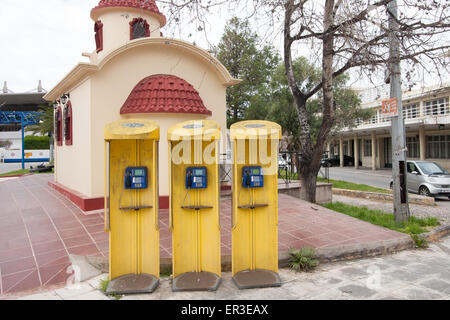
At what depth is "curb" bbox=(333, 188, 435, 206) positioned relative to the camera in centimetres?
1136

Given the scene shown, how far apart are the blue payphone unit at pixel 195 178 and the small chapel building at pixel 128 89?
359cm

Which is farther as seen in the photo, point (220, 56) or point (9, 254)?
point (220, 56)

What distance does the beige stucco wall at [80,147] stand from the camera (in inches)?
316

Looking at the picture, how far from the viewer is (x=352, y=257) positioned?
5.22m

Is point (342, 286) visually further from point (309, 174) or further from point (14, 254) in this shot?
point (309, 174)

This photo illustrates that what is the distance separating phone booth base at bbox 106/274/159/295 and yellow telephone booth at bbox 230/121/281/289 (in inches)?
45.9

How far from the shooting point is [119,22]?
1013cm

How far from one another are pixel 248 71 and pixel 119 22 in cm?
1406

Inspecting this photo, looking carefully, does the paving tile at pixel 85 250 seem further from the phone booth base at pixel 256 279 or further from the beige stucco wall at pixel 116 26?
the beige stucco wall at pixel 116 26

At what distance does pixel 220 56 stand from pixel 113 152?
1956 cm

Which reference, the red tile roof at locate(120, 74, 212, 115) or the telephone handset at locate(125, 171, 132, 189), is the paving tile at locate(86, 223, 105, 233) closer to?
the telephone handset at locate(125, 171, 132, 189)

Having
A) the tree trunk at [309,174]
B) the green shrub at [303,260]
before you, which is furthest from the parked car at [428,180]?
the green shrub at [303,260]

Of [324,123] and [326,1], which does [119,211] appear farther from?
[326,1]
